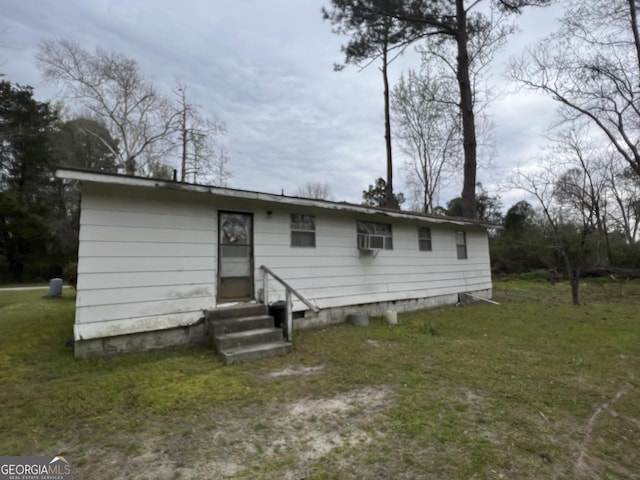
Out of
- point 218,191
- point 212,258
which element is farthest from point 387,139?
point 212,258

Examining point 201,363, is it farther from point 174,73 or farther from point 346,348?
point 174,73

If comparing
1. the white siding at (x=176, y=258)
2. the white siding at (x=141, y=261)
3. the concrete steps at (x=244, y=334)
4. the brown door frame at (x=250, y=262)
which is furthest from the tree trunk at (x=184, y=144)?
the concrete steps at (x=244, y=334)

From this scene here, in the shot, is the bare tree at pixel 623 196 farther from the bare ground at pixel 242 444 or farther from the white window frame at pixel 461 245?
the bare ground at pixel 242 444

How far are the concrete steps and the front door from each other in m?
0.32

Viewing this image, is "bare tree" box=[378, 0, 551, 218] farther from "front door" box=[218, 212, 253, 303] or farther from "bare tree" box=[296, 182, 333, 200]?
"bare tree" box=[296, 182, 333, 200]

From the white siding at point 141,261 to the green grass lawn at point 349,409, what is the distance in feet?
1.98

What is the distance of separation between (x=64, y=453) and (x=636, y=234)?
33.4 meters

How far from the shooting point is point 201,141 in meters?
20.2

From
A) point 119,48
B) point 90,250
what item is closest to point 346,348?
point 90,250

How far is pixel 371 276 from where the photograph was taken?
7918mm

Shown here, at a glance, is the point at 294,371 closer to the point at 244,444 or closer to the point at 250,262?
the point at 244,444

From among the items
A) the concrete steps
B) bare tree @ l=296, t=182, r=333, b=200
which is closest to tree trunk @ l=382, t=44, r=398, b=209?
the concrete steps

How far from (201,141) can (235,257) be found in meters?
16.7

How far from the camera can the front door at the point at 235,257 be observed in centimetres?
573
